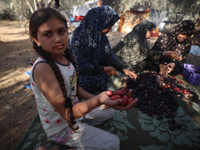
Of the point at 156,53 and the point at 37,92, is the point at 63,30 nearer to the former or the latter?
the point at 37,92

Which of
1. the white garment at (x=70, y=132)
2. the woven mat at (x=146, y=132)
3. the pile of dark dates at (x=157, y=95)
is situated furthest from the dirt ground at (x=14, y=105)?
the pile of dark dates at (x=157, y=95)

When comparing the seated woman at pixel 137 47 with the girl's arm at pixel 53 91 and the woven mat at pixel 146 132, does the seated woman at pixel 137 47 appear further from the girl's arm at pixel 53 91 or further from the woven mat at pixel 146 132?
the girl's arm at pixel 53 91

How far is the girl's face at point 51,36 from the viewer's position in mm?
1087

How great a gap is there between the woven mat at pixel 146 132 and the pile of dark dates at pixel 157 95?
10cm

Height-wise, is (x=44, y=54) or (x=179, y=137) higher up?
(x=44, y=54)

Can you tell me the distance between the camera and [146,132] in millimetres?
2107

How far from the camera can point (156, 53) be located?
145 inches

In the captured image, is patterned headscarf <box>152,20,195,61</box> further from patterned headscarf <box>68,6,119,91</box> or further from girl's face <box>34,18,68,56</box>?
girl's face <box>34,18,68,56</box>

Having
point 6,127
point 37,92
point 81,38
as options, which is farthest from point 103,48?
point 6,127

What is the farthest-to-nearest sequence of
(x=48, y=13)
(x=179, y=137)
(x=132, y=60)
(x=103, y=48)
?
(x=132, y=60)
(x=103, y=48)
(x=179, y=137)
(x=48, y=13)

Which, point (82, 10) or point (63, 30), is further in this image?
point (82, 10)

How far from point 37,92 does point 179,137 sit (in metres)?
2.40

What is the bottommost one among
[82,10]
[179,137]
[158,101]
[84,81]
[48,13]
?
[179,137]

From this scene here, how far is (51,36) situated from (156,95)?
8.46 ft
